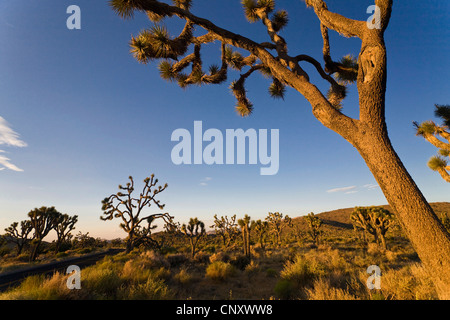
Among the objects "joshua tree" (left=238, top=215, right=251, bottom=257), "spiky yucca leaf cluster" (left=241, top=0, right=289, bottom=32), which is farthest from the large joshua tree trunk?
"joshua tree" (left=238, top=215, right=251, bottom=257)

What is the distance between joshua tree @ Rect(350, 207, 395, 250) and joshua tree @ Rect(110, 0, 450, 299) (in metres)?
20.1

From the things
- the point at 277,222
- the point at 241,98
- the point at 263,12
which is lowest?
A: the point at 277,222

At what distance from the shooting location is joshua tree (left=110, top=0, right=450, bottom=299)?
10.1ft

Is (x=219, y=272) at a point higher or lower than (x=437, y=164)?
lower

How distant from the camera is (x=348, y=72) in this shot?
657 centimetres

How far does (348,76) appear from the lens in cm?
668

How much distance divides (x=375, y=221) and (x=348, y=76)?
21.0 m

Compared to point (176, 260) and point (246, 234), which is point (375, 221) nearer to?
point (246, 234)

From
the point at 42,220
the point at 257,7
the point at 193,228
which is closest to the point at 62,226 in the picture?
the point at 42,220

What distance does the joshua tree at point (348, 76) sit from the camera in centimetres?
307

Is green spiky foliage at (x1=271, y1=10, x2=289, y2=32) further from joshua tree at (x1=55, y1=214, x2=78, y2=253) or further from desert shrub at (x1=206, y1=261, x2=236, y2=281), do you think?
joshua tree at (x1=55, y1=214, x2=78, y2=253)

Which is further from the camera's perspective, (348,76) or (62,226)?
(62,226)
